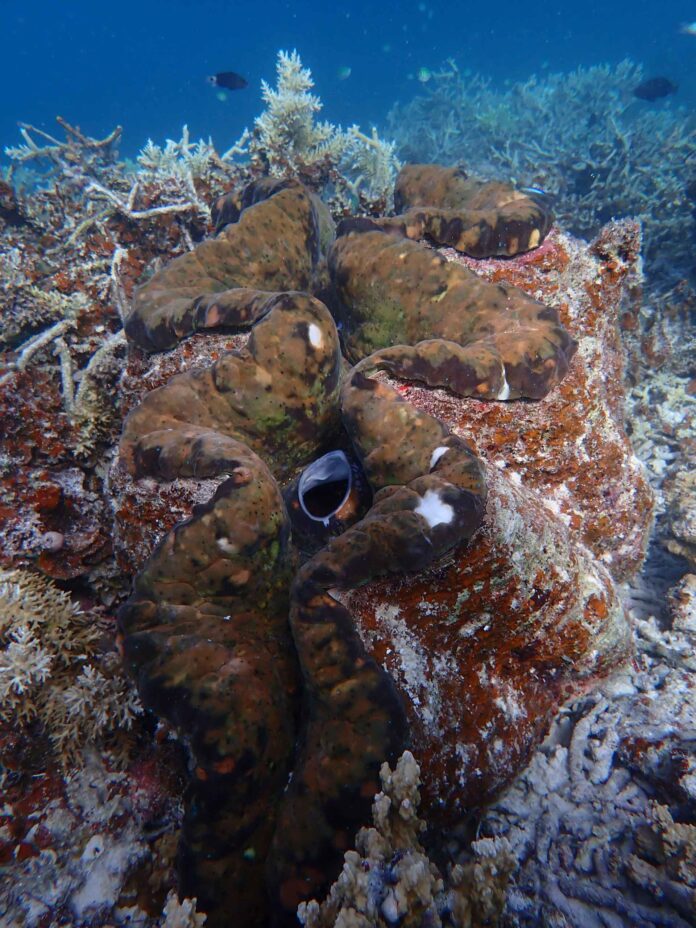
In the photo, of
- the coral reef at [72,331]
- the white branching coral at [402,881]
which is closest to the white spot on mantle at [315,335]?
the coral reef at [72,331]

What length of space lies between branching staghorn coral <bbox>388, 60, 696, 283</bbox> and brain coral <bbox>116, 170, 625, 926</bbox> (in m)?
5.07

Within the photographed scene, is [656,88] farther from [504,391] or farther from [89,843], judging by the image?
[89,843]

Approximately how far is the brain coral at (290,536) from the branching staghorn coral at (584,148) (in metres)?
5.07

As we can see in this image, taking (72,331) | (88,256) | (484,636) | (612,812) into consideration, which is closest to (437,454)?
(484,636)

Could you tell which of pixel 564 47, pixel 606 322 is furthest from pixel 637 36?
pixel 606 322

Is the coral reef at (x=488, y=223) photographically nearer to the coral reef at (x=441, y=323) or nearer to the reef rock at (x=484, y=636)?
the coral reef at (x=441, y=323)

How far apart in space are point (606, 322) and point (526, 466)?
1.09 meters

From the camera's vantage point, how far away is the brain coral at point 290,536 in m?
→ 1.68

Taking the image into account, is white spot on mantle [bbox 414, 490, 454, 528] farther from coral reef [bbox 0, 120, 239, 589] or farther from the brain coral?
coral reef [bbox 0, 120, 239, 589]

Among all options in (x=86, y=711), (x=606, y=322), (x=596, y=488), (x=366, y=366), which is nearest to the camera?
(x=86, y=711)

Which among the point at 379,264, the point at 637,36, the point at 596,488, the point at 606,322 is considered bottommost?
the point at 596,488

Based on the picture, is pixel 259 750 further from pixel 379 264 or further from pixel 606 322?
pixel 606 322

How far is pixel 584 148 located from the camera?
9.59m

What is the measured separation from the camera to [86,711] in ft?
7.04
